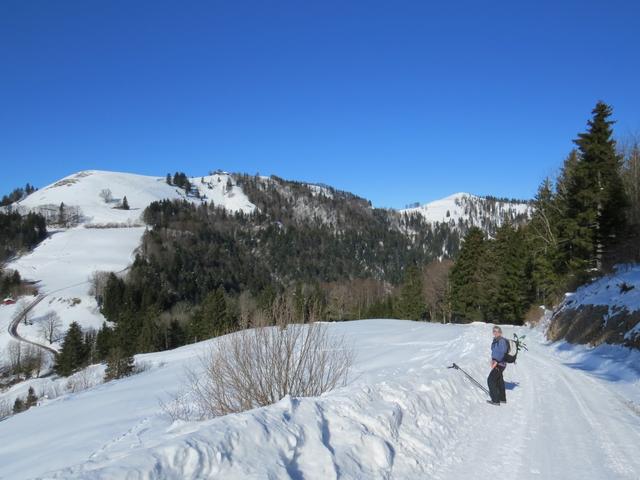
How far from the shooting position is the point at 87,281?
12550cm

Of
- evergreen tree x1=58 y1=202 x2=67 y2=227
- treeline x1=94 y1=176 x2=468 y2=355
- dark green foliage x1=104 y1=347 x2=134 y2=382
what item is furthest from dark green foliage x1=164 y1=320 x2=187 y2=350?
evergreen tree x1=58 y1=202 x2=67 y2=227

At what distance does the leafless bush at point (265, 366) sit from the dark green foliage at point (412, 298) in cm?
6226

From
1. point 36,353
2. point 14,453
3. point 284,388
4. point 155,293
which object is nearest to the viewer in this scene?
point 284,388

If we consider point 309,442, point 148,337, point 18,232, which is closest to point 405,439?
point 309,442

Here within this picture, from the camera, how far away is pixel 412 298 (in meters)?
70.5

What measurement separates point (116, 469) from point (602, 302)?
23259 millimetres

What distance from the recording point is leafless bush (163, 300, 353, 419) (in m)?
9.10

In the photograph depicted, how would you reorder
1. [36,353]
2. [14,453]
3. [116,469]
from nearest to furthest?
[116,469] → [14,453] → [36,353]

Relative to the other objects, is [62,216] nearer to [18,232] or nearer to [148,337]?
[18,232]

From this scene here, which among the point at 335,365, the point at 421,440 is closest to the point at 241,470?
the point at 421,440

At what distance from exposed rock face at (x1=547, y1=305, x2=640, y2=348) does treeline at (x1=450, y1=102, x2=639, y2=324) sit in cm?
532

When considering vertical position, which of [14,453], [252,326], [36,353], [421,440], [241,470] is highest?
[252,326]

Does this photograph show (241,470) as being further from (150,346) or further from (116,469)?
(150,346)

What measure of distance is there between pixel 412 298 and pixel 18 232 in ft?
501
